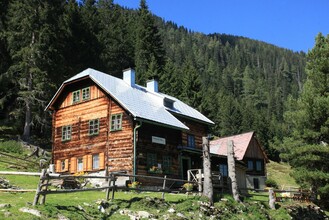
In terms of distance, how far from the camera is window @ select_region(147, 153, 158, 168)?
29.1 meters

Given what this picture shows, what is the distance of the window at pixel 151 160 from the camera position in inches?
1147

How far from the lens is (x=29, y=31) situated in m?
43.1

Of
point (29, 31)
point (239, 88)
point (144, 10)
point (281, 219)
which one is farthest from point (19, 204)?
point (239, 88)

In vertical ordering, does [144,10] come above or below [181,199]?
above

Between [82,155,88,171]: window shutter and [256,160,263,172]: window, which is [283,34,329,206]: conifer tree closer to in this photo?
[82,155,88,171]: window shutter

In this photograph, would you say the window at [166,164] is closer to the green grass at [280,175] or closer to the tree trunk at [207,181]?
the tree trunk at [207,181]

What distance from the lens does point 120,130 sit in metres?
29.5

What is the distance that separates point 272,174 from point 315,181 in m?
37.6

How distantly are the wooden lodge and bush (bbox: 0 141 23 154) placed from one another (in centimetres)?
597

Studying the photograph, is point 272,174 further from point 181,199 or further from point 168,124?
point 181,199

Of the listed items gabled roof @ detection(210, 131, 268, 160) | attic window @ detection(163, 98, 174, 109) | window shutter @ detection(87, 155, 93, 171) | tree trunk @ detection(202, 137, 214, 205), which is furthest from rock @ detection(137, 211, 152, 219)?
gabled roof @ detection(210, 131, 268, 160)

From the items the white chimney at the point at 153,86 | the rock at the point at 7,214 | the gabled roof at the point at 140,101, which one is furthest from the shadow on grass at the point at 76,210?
the white chimney at the point at 153,86

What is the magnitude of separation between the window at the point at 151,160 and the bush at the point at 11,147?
15.1 m

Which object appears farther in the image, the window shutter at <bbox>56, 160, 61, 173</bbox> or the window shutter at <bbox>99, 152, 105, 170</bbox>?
the window shutter at <bbox>56, 160, 61, 173</bbox>
